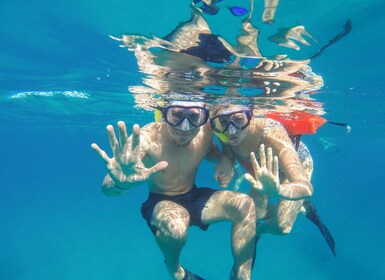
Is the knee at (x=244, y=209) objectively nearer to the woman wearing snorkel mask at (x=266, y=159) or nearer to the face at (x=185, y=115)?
the woman wearing snorkel mask at (x=266, y=159)

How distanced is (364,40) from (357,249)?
29.9 m

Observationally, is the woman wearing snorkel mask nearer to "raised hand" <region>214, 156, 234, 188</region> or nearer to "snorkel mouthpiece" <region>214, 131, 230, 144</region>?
"snorkel mouthpiece" <region>214, 131, 230, 144</region>

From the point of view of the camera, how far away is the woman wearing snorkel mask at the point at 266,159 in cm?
526

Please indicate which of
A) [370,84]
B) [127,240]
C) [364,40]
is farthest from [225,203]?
[127,240]

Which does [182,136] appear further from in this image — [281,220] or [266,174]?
[281,220]

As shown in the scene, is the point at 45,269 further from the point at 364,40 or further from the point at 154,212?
the point at 364,40

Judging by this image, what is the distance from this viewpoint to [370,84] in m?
13.3

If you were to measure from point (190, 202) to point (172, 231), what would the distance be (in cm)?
109

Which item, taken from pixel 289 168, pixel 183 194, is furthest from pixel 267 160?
pixel 183 194

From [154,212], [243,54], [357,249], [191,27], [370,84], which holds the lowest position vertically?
[357,249]

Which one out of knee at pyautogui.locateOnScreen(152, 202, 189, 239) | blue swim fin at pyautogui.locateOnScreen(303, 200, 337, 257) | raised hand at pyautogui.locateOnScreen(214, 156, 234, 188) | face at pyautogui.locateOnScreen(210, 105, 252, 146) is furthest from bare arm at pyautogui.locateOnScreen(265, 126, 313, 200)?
blue swim fin at pyautogui.locateOnScreen(303, 200, 337, 257)

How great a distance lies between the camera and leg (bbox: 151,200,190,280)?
620 centimetres

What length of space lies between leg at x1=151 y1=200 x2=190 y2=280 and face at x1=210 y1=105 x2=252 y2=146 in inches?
75.2

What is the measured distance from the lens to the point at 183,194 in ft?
23.9
